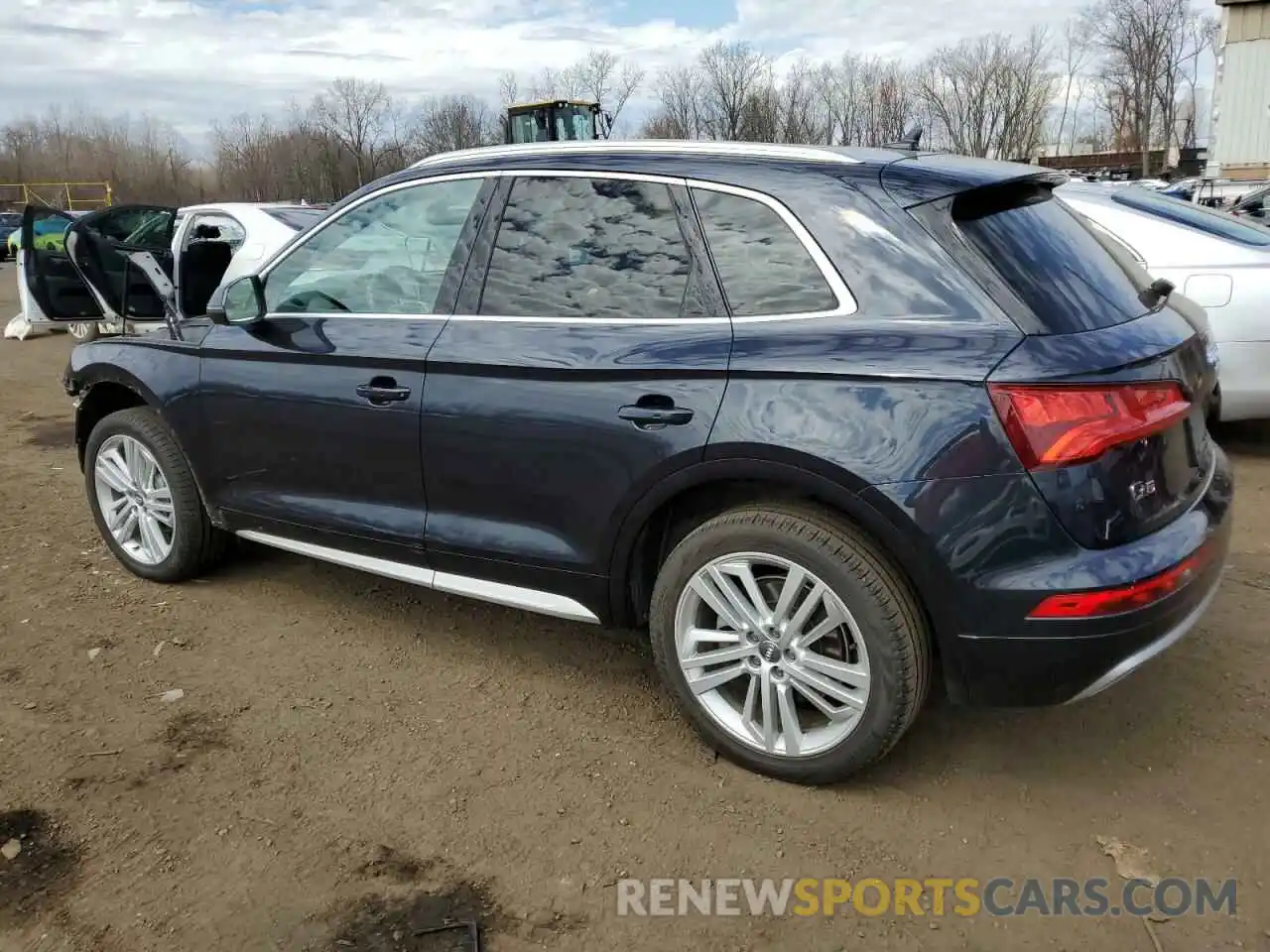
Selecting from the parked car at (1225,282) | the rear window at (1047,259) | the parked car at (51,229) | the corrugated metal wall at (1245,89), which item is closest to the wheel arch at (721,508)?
the rear window at (1047,259)

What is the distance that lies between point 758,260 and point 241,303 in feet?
6.65

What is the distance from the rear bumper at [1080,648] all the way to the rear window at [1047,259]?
0.60 m

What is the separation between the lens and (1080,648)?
2.51m

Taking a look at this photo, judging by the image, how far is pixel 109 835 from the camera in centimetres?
278

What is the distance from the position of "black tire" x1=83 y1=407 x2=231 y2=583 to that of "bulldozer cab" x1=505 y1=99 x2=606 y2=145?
75.6ft

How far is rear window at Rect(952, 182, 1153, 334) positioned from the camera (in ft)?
8.56

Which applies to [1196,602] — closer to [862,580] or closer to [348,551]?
[862,580]

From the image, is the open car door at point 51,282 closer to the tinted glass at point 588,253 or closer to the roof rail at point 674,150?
the roof rail at point 674,150

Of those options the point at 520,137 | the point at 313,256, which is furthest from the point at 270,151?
the point at 313,256

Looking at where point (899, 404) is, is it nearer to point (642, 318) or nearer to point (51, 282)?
Answer: point (642, 318)

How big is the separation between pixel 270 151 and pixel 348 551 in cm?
6867

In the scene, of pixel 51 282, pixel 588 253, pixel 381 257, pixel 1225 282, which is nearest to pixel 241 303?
pixel 381 257

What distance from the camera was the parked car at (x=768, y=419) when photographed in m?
2.50

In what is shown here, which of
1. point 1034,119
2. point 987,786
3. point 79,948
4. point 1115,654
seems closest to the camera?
point 79,948
